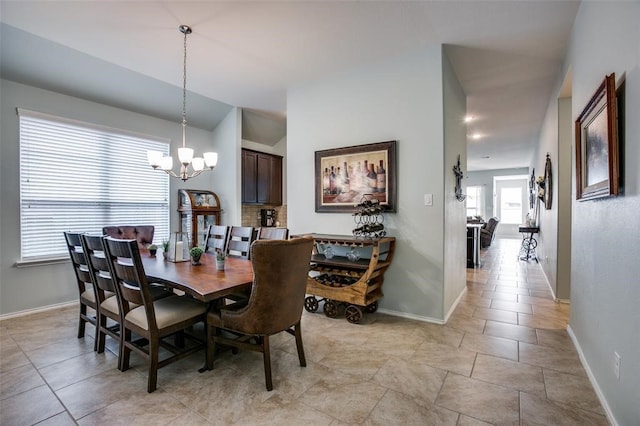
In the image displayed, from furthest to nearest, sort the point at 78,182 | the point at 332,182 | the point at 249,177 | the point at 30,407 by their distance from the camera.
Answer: the point at 249,177
the point at 78,182
the point at 332,182
the point at 30,407

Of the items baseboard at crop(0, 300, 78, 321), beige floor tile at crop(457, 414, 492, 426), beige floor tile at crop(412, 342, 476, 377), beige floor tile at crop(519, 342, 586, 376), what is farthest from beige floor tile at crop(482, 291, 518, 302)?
baseboard at crop(0, 300, 78, 321)

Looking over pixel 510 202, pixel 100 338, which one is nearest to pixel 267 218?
pixel 100 338

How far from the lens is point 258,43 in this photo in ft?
10.1

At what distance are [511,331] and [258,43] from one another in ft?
12.2

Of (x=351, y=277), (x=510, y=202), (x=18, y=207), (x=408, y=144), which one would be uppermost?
(x=408, y=144)

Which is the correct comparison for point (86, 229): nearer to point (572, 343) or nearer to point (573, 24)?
point (572, 343)

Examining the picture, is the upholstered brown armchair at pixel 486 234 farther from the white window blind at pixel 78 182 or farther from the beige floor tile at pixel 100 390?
the beige floor tile at pixel 100 390

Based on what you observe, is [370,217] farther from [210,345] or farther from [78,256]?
[78,256]

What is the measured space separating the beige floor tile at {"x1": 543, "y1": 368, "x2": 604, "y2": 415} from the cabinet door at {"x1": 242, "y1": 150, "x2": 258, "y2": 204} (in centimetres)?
450

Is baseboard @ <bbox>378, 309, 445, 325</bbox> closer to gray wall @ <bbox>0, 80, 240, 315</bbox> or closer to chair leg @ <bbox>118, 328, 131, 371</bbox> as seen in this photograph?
chair leg @ <bbox>118, 328, 131, 371</bbox>

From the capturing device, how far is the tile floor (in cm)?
175

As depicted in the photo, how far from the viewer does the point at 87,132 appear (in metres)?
3.98

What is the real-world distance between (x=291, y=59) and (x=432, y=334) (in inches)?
126

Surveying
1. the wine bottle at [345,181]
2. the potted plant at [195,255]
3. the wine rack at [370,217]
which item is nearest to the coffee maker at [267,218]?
the wine bottle at [345,181]
